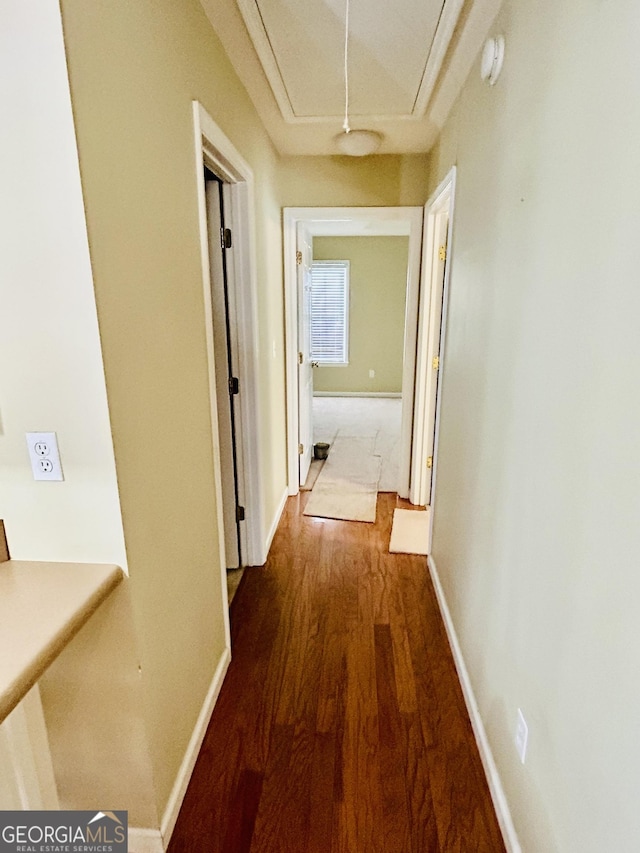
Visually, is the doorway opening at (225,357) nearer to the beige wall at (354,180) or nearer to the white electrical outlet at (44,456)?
the beige wall at (354,180)

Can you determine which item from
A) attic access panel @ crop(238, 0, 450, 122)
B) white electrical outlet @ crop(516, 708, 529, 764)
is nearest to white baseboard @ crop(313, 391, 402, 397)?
attic access panel @ crop(238, 0, 450, 122)

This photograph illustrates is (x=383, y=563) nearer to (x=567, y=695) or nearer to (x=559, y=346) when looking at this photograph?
(x=567, y=695)

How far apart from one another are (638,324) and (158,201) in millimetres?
1161

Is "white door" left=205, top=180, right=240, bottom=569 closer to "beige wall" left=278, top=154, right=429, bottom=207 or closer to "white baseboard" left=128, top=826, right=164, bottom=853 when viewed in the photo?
"beige wall" left=278, top=154, right=429, bottom=207

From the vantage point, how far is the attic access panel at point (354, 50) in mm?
1568

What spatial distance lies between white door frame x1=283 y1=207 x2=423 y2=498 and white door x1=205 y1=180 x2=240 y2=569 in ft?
3.32

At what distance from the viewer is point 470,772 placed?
4.96ft

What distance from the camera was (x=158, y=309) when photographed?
1.26 m

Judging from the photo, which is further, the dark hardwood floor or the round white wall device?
the round white wall device

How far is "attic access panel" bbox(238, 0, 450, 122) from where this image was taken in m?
1.57

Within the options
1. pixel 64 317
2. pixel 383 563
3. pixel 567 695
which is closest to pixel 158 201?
pixel 64 317

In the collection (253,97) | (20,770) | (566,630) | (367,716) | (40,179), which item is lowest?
(367,716)

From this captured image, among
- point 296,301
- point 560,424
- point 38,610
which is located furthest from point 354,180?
point 38,610

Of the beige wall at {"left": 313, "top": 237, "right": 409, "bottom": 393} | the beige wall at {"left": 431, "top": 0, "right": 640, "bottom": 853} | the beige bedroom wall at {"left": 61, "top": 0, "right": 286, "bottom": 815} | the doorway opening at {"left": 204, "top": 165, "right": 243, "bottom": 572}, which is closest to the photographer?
the beige wall at {"left": 431, "top": 0, "right": 640, "bottom": 853}
